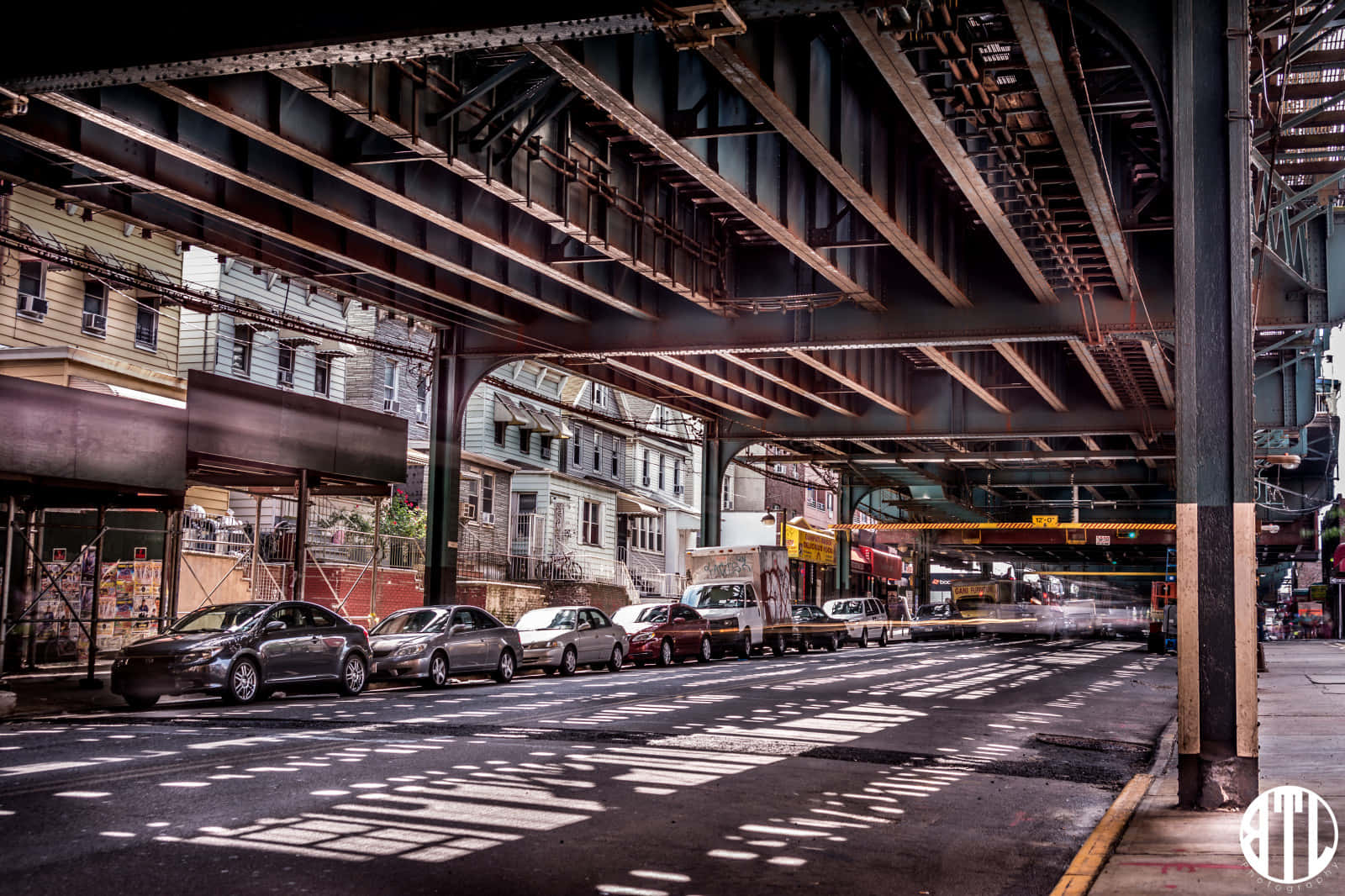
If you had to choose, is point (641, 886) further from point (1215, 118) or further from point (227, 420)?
point (227, 420)

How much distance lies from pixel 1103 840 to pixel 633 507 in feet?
152

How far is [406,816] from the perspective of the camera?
354 inches

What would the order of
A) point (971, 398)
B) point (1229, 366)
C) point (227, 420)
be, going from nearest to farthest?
point (1229, 366) < point (227, 420) < point (971, 398)

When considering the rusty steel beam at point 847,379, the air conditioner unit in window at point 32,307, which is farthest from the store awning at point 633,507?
the air conditioner unit in window at point 32,307

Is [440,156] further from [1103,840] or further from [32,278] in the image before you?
[32,278]

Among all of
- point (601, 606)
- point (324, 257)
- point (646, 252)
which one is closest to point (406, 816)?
point (646, 252)

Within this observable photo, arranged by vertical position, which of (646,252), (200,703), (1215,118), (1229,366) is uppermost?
(646,252)

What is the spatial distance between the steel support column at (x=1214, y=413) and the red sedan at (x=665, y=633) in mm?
21135

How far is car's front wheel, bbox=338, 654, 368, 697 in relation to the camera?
807 inches

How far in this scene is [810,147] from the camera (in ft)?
49.7

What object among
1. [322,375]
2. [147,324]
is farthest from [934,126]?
[322,375]

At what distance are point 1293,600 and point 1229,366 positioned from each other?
92115 millimetres

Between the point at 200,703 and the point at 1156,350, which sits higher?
the point at 1156,350

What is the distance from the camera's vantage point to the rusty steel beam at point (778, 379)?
29222 mm
